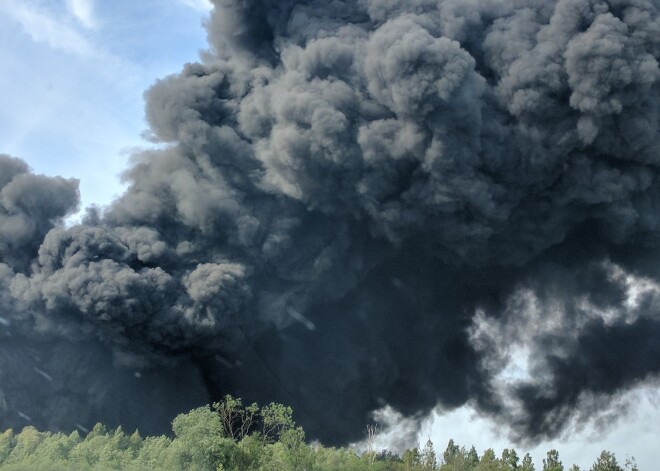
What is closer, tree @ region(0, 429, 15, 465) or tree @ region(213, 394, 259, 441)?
tree @ region(213, 394, 259, 441)

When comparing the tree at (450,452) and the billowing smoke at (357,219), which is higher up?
the billowing smoke at (357,219)

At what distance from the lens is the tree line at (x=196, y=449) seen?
117ft

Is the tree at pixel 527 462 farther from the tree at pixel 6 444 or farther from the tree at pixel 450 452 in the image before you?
the tree at pixel 6 444

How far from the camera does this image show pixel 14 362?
38688mm

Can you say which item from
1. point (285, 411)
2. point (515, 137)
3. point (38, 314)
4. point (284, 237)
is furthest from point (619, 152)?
point (38, 314)

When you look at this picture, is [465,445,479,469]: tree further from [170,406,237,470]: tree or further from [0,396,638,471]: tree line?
[170,406,237,470]: tree

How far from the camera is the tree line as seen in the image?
35.7 metres

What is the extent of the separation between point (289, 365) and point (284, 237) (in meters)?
9.70

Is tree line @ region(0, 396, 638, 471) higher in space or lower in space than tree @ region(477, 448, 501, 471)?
higher

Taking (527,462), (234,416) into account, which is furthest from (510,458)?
(234,416)

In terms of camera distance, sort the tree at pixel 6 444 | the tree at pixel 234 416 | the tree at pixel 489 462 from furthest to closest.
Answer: the tree at pixel 489 462, the tree at pixel 6 444, the tree at pixel 234 416

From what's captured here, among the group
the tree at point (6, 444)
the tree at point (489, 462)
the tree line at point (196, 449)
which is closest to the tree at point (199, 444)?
the tree line at point (196, 449)

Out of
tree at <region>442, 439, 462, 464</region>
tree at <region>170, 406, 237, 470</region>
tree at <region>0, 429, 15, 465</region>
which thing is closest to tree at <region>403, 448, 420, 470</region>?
tree at <region>442, 439, 462, 464</region>

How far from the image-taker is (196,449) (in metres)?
35.4
